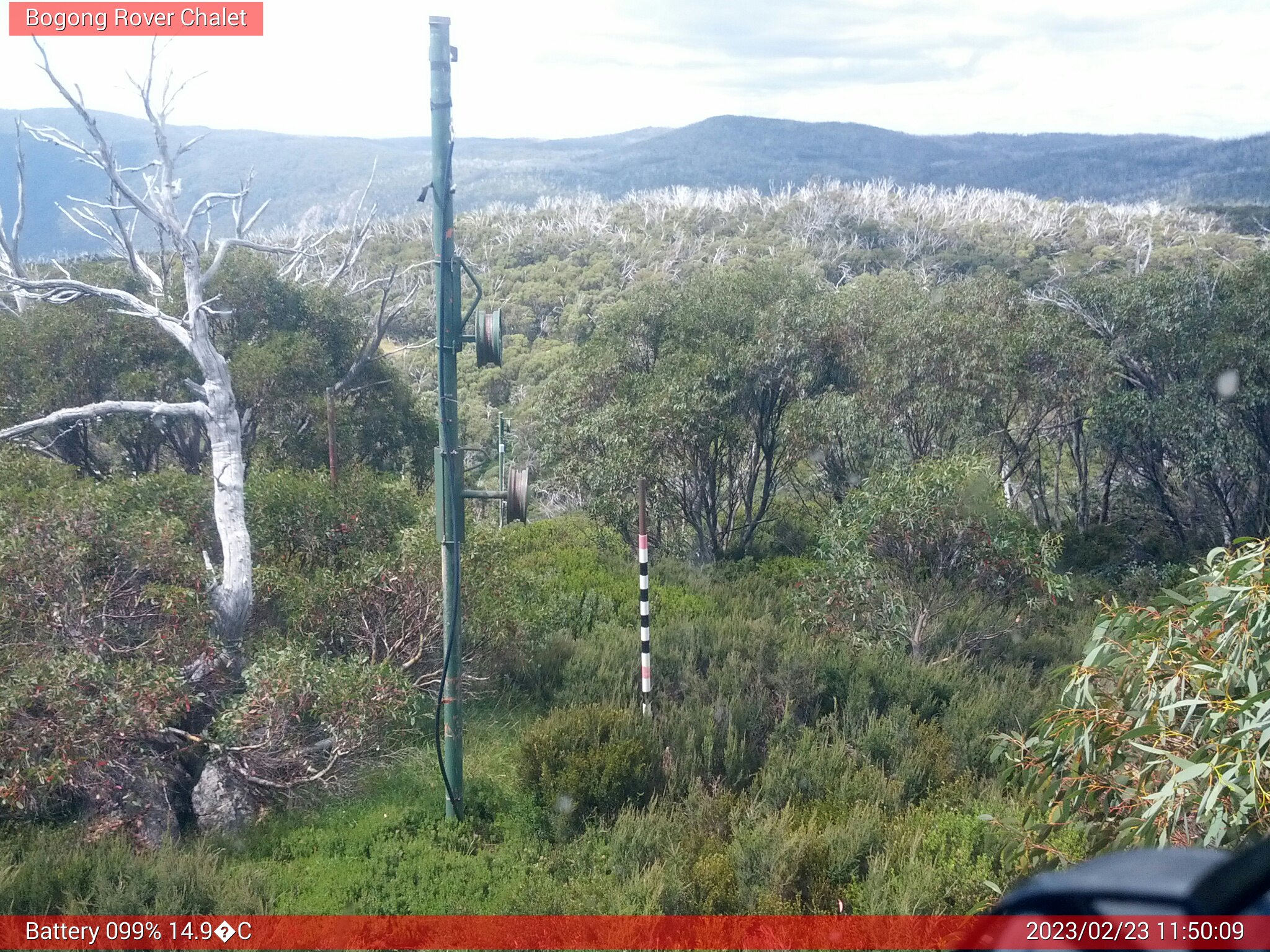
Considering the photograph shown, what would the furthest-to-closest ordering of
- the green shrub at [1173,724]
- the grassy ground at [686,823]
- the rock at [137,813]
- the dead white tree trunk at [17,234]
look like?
the dead white tree trunk at [17,234] < the rock at [137,813] < the grassy ground at [686,823] < the green shrub at [1173,724]

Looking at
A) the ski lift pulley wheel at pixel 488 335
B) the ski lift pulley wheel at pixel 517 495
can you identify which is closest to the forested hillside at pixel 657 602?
the ski lift pulley wheel at pixel 517 495

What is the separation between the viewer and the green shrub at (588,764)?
6211mm

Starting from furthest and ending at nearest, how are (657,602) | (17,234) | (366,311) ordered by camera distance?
(366,311) → (657,602) → (17,234)

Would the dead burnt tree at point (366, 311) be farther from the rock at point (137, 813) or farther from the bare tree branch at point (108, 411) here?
the rock at point (137, 813)

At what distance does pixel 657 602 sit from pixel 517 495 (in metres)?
5.53

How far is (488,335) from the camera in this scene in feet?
18.7

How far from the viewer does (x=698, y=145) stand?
5212 inches

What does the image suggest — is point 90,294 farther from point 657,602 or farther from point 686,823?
point 657,602

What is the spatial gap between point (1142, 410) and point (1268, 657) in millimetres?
12275

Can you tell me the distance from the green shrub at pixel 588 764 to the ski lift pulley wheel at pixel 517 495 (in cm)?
178

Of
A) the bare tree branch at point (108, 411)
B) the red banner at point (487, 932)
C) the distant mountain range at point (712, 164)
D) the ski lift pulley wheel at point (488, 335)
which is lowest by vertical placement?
the red banner at point (487, 932)

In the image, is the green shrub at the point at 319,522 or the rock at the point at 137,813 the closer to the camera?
the rock at the point at 137,813

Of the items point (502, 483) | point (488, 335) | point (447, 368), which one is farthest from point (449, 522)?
point (502, 483)

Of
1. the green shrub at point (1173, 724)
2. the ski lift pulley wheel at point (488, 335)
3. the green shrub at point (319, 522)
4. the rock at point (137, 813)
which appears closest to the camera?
the green shrub at point (1173, 724)
